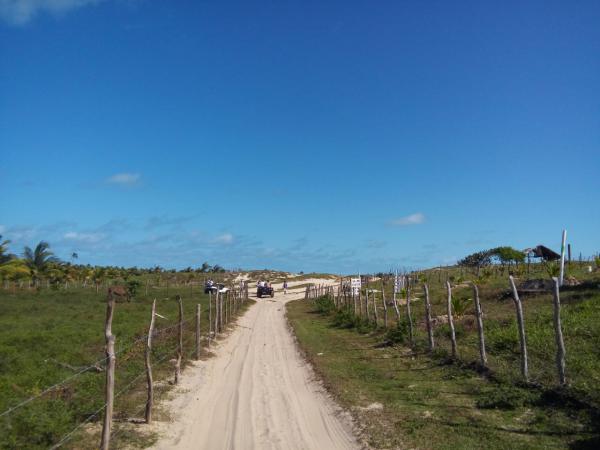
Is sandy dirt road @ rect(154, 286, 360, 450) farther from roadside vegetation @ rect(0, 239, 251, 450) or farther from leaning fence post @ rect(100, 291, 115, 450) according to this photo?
leaning fence post @ rect(100, 291, 115, 450)

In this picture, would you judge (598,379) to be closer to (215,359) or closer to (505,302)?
(215,359)

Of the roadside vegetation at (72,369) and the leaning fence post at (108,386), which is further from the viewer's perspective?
the roadside vegetation at (72,369)

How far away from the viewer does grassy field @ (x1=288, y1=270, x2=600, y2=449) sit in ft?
28.1

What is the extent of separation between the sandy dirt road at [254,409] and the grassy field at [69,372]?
71cm

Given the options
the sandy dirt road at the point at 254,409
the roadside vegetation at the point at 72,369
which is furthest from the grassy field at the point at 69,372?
the sandy dirt road at the point at 254,409

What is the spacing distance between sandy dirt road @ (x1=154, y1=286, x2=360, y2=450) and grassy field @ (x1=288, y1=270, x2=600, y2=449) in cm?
62

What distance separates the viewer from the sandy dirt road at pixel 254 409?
8883 mm

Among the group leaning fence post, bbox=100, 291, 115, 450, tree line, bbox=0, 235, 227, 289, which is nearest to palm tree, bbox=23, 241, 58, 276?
tree line, bbox=0, 235, 227, 289

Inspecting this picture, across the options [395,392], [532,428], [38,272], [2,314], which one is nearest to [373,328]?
[395,392]

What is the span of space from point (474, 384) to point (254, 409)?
4.85 metres

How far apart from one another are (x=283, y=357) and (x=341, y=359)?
2225 millimetres

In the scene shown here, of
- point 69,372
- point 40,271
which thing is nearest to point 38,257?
point 40,271

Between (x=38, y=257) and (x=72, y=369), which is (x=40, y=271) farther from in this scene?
(x=72, y=369)

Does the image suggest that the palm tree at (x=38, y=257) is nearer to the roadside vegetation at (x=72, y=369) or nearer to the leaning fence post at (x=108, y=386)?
the roadside vegetation at (x=72, y=369)
